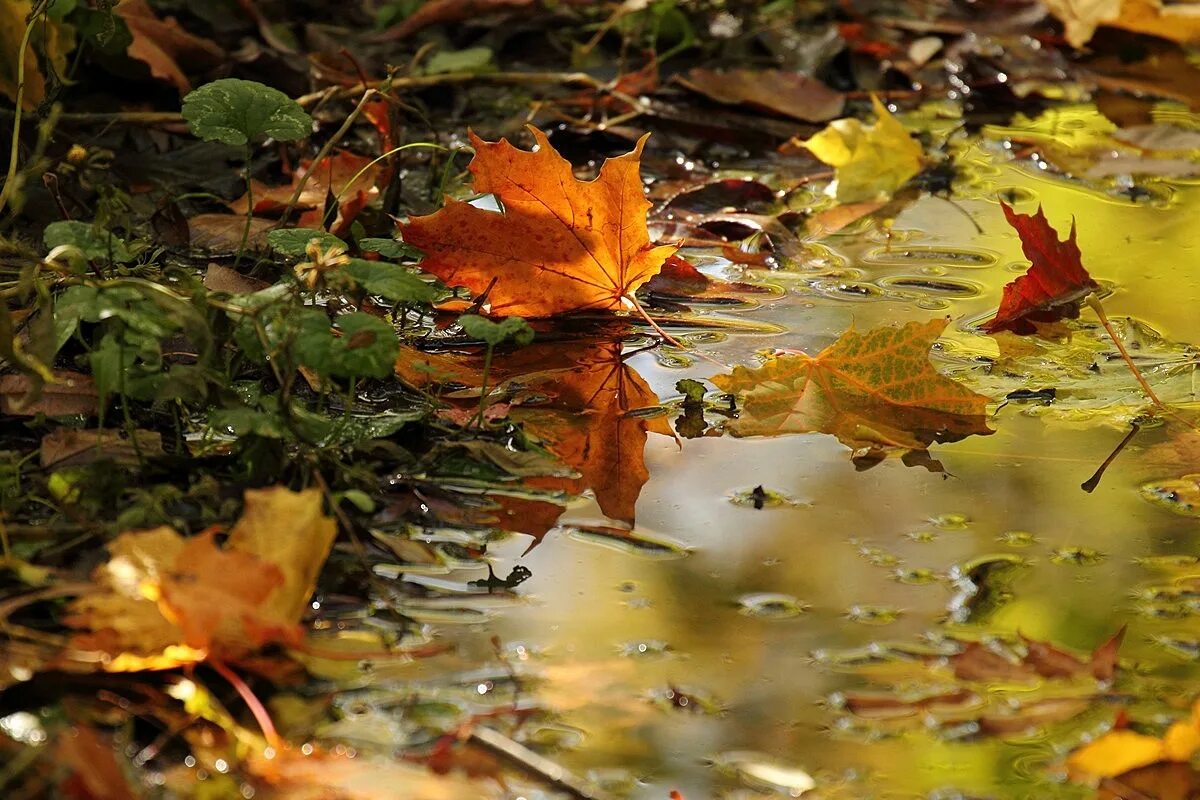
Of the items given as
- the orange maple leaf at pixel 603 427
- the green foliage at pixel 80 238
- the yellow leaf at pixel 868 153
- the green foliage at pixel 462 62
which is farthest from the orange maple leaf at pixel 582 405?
the green foliage at pixel 462 62

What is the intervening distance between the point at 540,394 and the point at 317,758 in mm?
606

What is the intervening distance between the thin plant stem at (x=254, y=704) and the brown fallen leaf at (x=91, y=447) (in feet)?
1.00

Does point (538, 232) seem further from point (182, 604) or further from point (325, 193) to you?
point (182, 604)

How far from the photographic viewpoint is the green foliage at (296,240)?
1.47 m

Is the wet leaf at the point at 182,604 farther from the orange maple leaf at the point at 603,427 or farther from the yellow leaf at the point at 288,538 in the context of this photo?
the orange maple leaf at the point at 603,427

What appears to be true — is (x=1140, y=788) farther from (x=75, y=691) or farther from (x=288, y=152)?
(x=288, y=152)

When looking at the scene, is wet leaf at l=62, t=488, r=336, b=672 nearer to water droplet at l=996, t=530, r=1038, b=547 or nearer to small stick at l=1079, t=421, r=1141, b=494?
water droplet at l=996, t=530, r=1038, b=547

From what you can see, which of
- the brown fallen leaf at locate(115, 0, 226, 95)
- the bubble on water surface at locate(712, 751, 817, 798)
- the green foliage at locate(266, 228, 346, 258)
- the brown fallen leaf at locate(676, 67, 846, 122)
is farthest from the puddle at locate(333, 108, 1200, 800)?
the brown fallen leaf at locate(115, 0, 226, 95)

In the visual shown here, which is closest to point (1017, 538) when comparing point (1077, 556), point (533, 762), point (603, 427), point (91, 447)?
point (1077, 556)

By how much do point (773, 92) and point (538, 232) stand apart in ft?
3.53

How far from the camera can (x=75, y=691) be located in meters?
1.02

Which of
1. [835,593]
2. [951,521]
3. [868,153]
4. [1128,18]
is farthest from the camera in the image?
[1128,18]

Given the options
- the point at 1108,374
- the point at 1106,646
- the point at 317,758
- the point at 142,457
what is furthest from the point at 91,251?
the point at 1108,374

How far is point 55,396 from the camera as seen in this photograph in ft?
4.54
